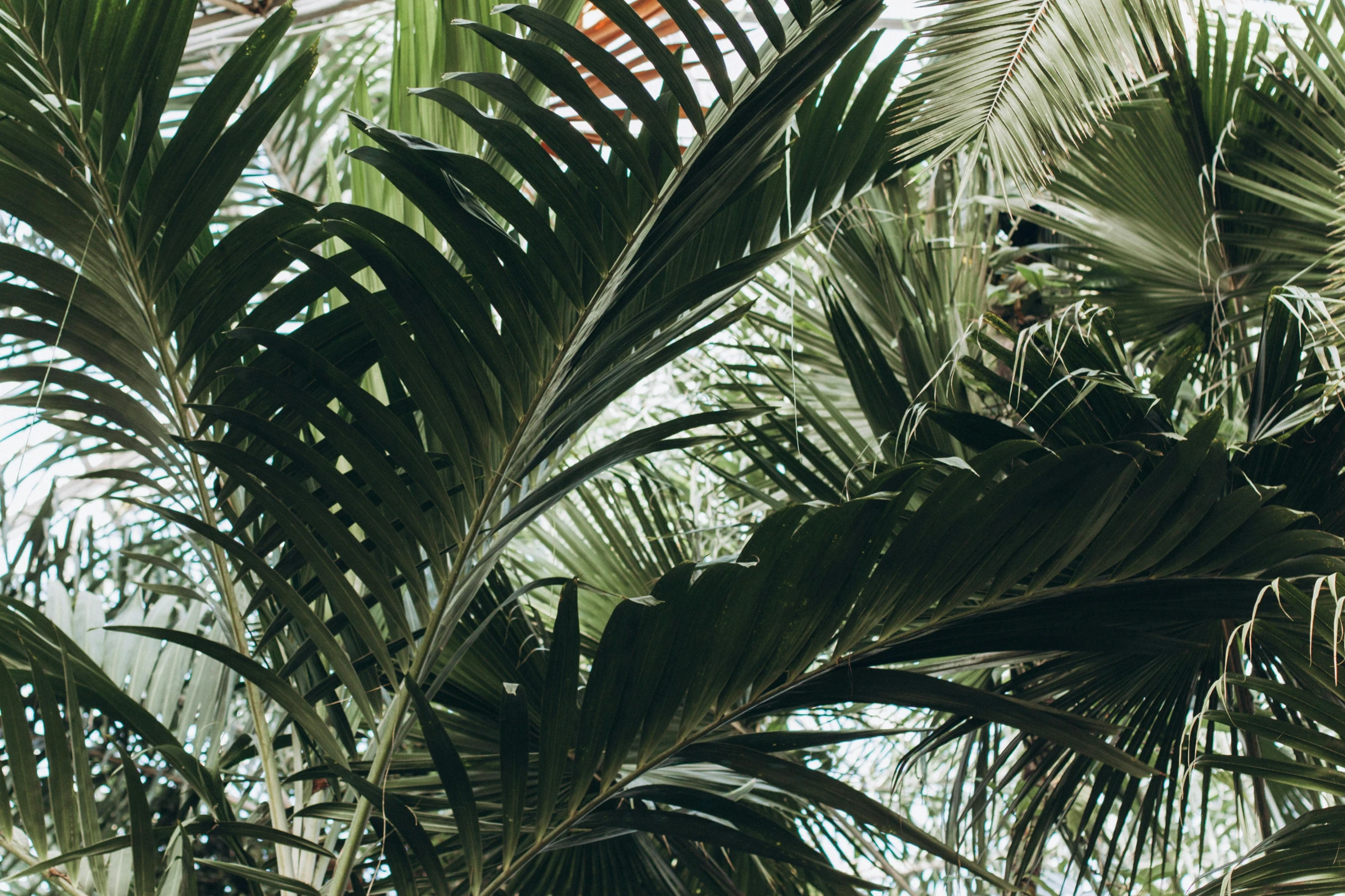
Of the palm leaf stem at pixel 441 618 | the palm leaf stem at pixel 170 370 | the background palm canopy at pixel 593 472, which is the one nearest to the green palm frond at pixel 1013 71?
the background palm canopy at pixel 593 472

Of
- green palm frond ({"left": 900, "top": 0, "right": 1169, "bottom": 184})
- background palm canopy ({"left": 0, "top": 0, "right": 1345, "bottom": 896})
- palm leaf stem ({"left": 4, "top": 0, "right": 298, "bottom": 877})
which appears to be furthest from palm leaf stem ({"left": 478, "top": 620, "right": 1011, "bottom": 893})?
green palm frond ({"left": 900, "top": 0, "right": 1169, "bottom": 184})

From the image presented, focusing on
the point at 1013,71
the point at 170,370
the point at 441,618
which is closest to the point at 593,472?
the point at 441,618

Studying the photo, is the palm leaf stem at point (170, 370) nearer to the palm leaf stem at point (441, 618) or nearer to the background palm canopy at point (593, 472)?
the background palm canopy at point (593, 472)

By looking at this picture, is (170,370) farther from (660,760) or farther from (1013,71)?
(1013,71)

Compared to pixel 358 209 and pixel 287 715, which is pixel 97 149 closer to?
pixel 358 209

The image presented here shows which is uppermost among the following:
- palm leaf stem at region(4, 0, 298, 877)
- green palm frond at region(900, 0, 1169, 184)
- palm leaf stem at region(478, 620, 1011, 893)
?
green palm frond at region(900, 0, 1169, 184)

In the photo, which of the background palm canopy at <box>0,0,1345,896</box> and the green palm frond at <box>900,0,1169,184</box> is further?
the green palm frond at <box>900,0,1169,184</box>

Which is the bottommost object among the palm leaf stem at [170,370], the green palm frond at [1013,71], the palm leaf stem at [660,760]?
the palm leaf stem at [660,760]

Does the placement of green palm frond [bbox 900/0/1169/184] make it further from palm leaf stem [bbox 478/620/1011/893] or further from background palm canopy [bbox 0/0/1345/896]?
palm leaf stem [bbox 478/620/1011/893]

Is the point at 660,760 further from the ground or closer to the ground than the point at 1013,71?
closer to the ground

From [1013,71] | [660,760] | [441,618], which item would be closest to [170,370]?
[441,618]

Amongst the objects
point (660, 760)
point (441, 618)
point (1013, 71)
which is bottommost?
point (660, 760)

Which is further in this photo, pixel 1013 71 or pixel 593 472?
pixel 1013 71

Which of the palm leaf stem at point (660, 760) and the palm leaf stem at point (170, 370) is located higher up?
the palm leaf stem at point (170, 370)
